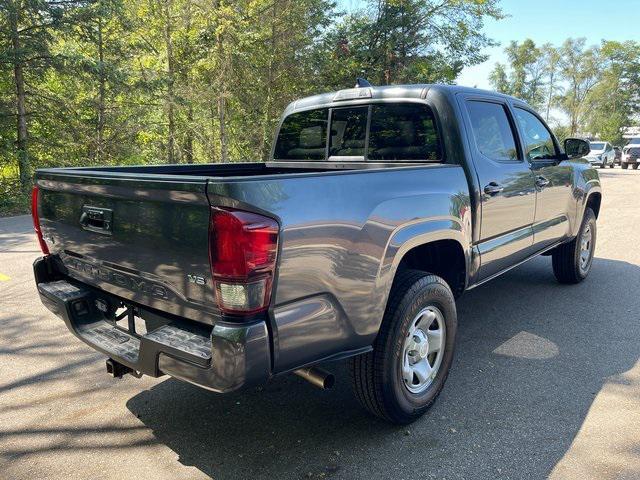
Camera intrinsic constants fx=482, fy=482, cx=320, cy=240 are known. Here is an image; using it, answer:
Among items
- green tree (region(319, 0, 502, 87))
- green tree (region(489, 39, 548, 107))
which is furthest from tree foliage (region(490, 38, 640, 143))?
green tree (region(319, 0, 502, 87))

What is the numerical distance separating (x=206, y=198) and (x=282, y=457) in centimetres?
143

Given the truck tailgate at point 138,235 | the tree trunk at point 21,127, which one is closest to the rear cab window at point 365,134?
the truck tailgate at point 138,235

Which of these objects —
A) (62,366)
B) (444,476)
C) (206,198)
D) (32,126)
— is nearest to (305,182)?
(206,198)

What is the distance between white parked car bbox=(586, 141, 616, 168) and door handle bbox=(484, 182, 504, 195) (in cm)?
3286

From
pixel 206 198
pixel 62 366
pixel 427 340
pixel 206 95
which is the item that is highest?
pixel 206 95

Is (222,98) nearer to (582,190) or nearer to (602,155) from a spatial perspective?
(582,190)

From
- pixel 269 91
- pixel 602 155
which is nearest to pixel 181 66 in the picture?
pixel 269 91

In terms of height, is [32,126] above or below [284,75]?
below

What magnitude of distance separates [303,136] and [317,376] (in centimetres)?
259

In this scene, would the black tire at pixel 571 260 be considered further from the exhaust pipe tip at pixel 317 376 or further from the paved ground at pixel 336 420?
the exhaust pipe tip at pixel 317 376

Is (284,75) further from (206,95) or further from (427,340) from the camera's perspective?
(427,340)

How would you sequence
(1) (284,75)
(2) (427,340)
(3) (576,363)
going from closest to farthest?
1. (2) (427,340)
2. (3) (576,363)
3. (1) (284,75)

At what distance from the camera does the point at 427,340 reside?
2916mm

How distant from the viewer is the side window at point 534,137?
426 cm
